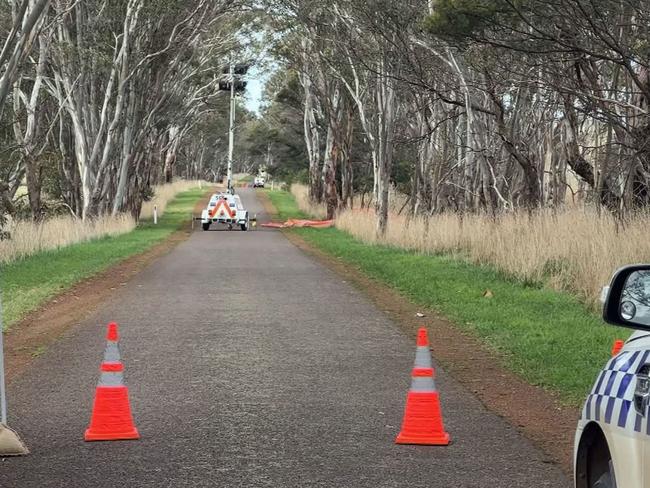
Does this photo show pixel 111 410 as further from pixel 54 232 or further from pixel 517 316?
pixel 54 232

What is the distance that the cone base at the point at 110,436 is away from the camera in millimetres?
6562

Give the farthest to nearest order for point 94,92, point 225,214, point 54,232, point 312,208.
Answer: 1. point 312,208
2. point 225,214
3. point 94,92
4. point 54,232

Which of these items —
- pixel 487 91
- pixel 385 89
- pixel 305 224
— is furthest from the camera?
pixel 305 224

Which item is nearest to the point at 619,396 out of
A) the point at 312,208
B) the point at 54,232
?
the point at 54,232

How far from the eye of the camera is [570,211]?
63.3ft

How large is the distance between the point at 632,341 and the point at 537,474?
232cm

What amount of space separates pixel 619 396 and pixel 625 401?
7cm

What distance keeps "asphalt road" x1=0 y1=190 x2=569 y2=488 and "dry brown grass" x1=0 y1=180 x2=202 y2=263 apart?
10767mm

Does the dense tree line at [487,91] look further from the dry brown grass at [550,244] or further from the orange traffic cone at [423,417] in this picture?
the orange traffic cone at [423,417]

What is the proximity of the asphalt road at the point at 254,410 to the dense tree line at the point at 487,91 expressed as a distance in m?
5.85

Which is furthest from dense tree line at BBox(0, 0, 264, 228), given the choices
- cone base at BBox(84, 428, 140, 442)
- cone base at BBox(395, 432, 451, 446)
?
cone base at BBox(395, 432, 451, 446)

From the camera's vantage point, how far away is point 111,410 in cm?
662

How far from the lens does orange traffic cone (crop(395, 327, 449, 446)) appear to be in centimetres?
650

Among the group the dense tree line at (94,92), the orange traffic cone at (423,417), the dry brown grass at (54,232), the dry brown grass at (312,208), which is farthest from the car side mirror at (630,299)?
the dry brown grass at (312,208)
